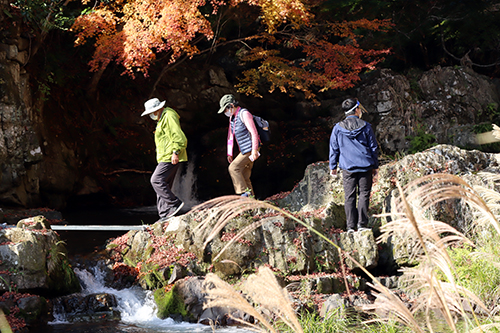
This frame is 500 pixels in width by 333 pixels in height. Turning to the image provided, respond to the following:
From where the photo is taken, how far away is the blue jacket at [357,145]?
6.76 metres

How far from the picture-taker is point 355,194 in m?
7.07

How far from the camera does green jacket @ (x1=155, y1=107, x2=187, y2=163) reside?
22.6 ft

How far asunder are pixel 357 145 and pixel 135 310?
4.03 metres

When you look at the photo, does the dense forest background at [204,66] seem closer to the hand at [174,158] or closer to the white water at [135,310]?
the hand at [174,158]

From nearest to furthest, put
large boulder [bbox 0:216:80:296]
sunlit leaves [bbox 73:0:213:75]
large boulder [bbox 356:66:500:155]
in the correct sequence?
1. large boulder [bbox 0:216:80:296]
2. sunlit leaves [bbox 73:0:213:75]
3. large boulder [bbox 356:66:500:155]

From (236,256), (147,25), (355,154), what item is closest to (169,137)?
(236,256)

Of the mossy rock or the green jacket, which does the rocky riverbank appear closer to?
the mossy rock

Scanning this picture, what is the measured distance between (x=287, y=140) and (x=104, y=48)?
22.7 feet

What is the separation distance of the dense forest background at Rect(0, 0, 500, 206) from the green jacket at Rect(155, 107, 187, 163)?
10.7 ft

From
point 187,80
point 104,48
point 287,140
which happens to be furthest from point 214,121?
point 104,48

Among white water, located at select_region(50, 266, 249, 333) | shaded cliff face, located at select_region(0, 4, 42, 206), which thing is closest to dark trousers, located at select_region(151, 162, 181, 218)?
white water, located at select_region(50, 266, 249, 333)

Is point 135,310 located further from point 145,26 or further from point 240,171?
point 145,26

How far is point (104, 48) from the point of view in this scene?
10031mm

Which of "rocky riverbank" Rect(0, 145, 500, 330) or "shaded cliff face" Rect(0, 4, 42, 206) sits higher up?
"shaded cliff face" Rect(0, 4, 42, 206)
